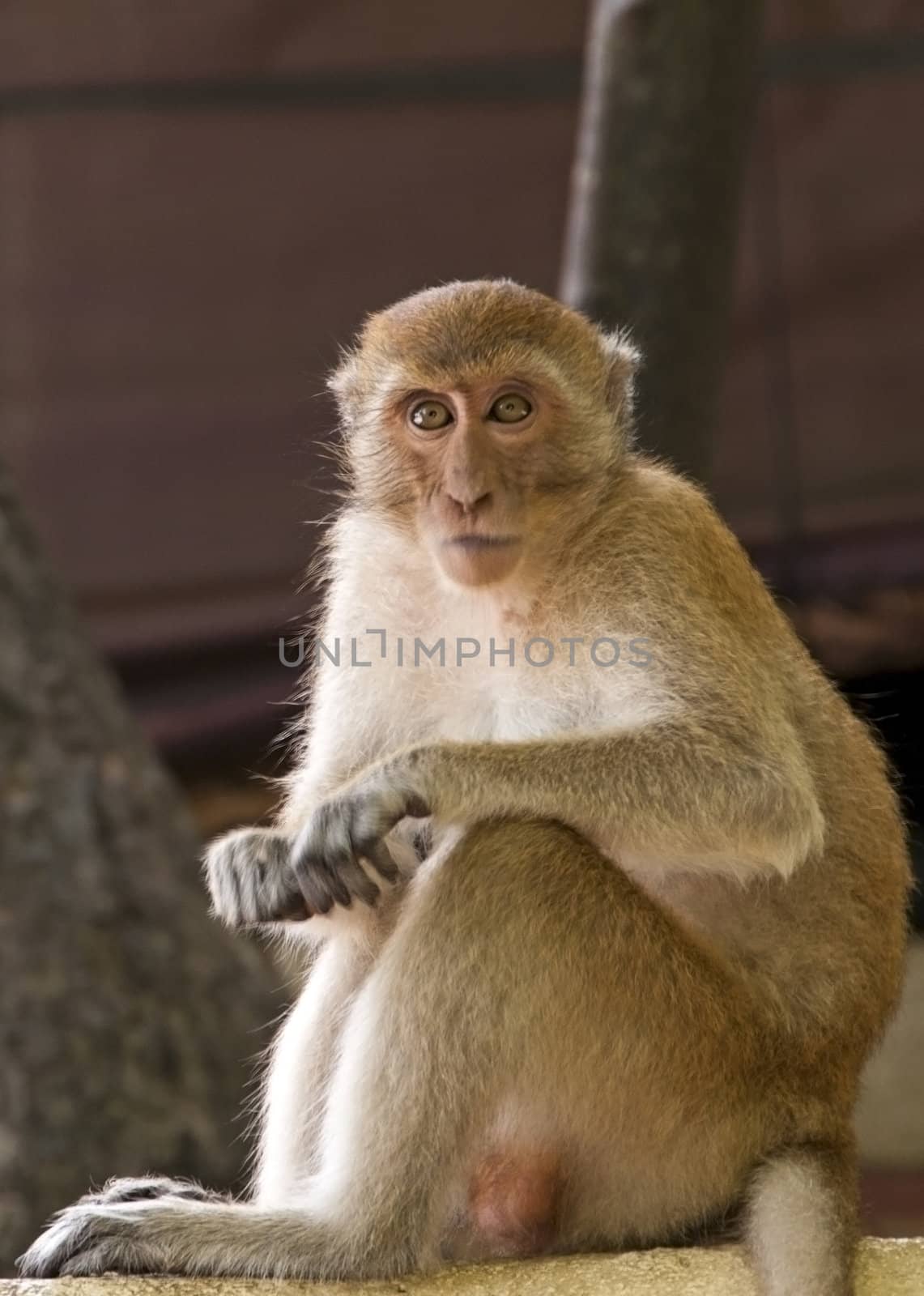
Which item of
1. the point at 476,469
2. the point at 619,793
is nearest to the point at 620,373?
the point at 476,469

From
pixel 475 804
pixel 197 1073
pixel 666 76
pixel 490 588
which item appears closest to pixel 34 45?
pixel 666 76

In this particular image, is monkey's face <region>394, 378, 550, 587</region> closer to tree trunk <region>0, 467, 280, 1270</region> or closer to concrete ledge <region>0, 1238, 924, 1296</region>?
concrete ledge <region>0, 1238, 924, 1296</region>

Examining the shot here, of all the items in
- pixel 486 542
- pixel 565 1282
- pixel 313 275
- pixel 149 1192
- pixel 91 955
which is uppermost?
pixel 313 275

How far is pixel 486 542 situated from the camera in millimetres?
4742

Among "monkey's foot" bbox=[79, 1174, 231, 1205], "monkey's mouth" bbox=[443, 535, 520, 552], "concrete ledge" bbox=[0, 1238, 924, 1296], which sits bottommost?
"concrete ledge" bbox=[0, 1238, 924, 1296]

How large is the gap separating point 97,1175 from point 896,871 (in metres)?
3.65

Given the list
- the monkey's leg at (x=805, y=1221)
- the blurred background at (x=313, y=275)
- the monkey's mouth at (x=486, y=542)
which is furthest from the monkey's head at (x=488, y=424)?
the blurred background at (x=313, y=275)

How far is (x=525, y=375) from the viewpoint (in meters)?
4.90

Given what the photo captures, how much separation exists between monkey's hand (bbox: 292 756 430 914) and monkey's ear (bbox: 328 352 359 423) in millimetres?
1263

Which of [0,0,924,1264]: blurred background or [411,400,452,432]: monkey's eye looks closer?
[411,400,452,432]: monkey's eye

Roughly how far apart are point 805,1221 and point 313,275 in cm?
657

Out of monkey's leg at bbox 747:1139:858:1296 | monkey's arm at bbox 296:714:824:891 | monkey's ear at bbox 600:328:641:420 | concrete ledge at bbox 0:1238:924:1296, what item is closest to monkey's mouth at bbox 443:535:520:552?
monkey's arm at bbox 296:714:824:891

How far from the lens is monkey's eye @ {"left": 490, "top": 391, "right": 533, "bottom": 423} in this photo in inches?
192

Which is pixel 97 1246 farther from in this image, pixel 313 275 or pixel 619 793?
pixel 313 275
